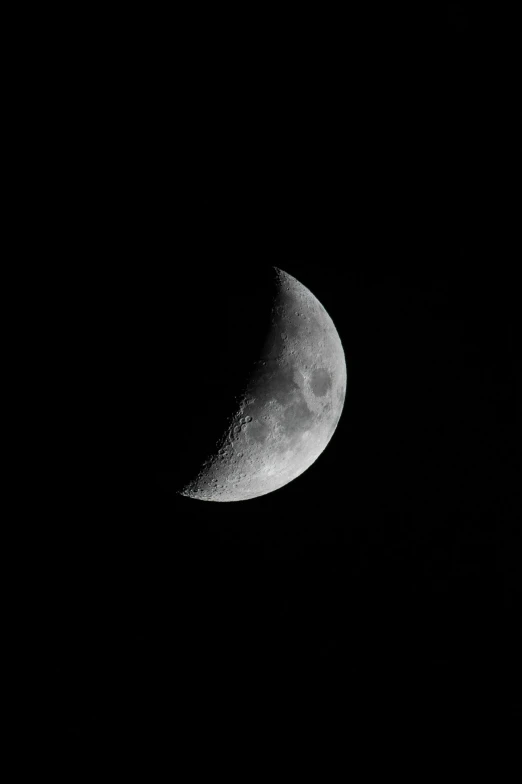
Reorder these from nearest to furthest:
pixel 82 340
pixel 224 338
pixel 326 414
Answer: pixel 82 340 < pixel 224 338 < pixel 326 414

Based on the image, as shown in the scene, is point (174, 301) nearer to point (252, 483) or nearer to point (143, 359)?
point (143, 359)

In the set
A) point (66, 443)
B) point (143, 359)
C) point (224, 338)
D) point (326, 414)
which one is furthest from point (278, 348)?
point (66, 443)

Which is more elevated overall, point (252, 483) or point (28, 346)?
point (28, 346)

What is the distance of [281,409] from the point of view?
130 inches

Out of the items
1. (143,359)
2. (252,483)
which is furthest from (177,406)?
(252,483)

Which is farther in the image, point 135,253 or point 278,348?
point 278,348

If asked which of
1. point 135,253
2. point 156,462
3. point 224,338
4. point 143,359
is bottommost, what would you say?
point 156,462

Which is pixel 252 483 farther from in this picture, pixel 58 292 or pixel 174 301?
pixel 58 292

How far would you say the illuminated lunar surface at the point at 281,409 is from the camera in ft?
10.7

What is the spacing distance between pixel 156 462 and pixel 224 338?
0.87 meters

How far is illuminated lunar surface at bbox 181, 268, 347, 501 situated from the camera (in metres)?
3.27

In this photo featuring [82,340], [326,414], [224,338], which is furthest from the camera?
[326,414]

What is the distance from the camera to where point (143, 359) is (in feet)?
9.68

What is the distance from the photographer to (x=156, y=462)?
325 cm
